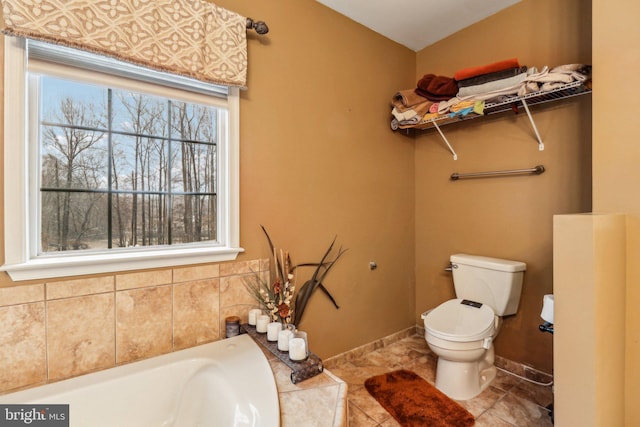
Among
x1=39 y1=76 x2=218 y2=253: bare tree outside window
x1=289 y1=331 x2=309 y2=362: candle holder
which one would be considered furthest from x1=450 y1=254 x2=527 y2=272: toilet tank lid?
x1=39 y1=76 x2=218 y2=253: bare tree outside window

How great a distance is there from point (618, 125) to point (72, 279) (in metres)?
2.59

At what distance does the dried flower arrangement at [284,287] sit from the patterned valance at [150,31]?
3.17ft

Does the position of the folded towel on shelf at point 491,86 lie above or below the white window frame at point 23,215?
above

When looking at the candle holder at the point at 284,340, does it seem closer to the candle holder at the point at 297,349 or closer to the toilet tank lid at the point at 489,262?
the candle holder at the point at 297,349

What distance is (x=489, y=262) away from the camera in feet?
7.00

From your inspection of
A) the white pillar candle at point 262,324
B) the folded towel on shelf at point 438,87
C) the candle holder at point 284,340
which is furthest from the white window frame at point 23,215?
the folded towel on shelf at point 438,87

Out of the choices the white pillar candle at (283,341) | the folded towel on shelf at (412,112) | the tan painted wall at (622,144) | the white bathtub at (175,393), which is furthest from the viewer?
the folded towel on shelf at (412,112)

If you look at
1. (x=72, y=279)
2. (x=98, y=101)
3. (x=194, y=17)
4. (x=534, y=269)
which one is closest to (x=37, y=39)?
(x=98, y=101)

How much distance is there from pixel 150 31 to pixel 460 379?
8.31ft

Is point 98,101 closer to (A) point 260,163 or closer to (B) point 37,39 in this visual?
(B) point 37,39

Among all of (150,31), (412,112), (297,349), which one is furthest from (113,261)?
(412,112)

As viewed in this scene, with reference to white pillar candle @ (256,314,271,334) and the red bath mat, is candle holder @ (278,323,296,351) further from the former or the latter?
the red bath mat

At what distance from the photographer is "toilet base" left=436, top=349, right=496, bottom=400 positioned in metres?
1.89

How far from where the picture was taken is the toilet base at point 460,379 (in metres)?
1.89
